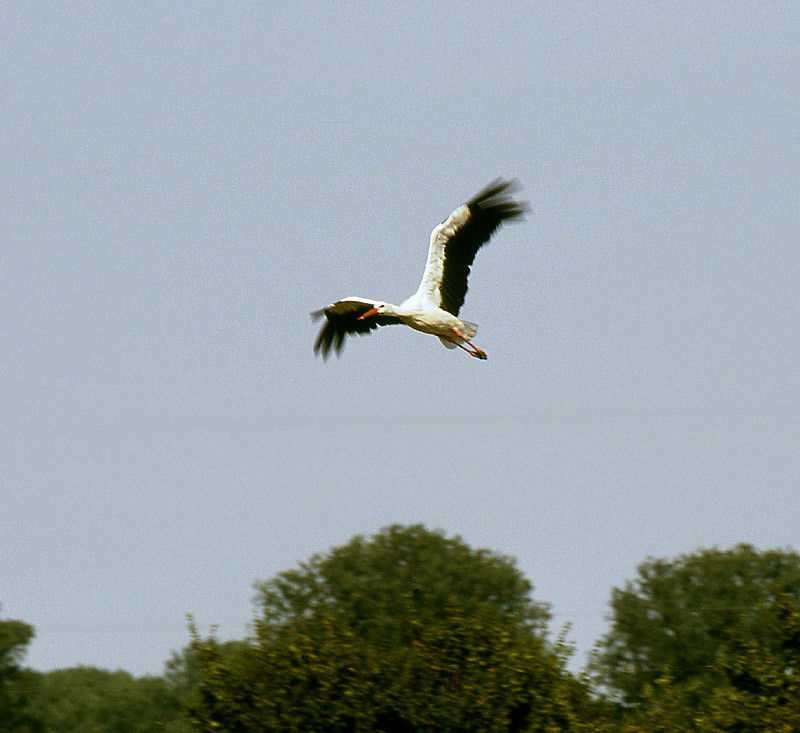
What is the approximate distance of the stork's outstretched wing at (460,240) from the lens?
19969 millimetres

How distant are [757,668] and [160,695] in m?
32.8

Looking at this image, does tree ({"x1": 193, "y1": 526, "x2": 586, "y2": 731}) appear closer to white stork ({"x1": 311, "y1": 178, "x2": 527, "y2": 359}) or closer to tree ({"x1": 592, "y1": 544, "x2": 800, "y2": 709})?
white stork ({"x1": 311, "y1": 178, "x2": 527, "y2": 359})

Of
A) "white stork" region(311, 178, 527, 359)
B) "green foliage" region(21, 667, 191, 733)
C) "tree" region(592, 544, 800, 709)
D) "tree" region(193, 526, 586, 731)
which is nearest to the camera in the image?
"white stork" region(311, 178, 527, 359)

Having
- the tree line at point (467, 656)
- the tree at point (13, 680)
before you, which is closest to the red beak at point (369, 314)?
the tree line at point (467, 656)

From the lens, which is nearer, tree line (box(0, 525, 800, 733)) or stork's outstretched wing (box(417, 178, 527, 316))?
stork's outstretched wing (box(417, 178, 527, 316))

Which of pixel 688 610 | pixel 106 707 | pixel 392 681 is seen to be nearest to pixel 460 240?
pixel 392 681

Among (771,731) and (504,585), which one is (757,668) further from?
(504,585)

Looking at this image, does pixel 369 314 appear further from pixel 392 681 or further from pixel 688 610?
pixel 688 610

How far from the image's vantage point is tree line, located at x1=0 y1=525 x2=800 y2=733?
26.1 m

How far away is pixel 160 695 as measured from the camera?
184 feet

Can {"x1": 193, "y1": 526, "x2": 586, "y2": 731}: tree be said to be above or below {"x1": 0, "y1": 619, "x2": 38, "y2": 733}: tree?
below

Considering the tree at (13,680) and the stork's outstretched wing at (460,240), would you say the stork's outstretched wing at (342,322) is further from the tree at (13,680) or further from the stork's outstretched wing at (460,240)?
the tree at (13,680)

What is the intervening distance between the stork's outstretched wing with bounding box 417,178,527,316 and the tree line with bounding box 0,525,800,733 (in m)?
8.12

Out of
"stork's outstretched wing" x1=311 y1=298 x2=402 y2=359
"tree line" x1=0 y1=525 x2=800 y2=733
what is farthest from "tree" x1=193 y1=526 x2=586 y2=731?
"stork's outstretched wing" x1=311 y1=298 x2=402 y2=359
